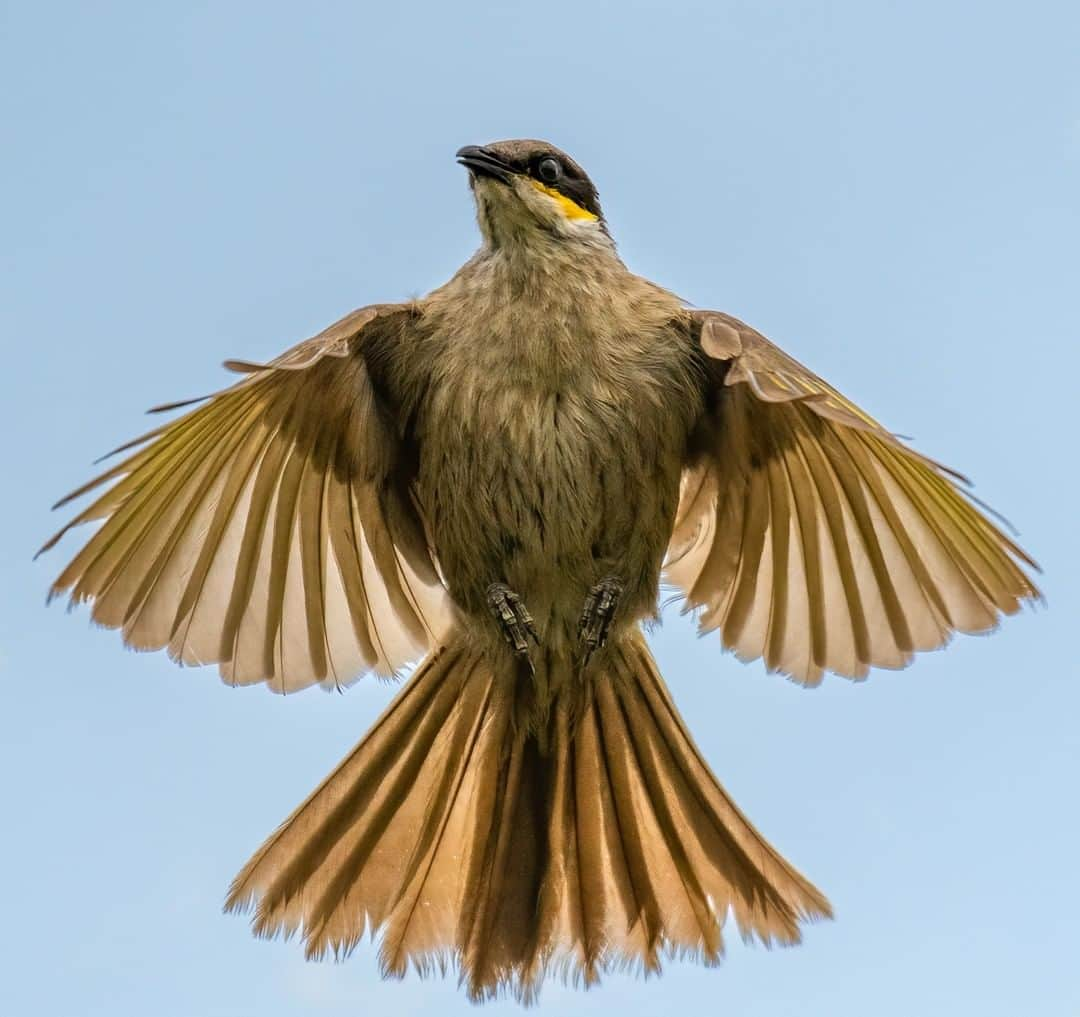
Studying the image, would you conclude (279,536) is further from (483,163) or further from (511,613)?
(483,163)

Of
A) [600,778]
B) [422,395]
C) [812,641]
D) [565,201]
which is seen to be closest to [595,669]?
[600,778]

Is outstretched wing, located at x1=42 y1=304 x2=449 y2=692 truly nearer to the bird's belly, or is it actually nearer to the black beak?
the bird's belly

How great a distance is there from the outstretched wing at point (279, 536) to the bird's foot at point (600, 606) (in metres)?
0.66

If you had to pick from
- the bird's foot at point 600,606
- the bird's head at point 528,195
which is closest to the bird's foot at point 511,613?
the bird's foot at point 600,606

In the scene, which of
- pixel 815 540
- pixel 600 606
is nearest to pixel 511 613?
pixel 600 606

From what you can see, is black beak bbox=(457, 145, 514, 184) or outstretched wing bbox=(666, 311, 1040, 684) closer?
outstretched wing bbox=(666, 311, 1040, 684)

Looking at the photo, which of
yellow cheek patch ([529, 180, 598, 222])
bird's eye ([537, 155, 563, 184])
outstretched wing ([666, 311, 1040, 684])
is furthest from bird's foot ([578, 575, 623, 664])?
bird's eye ([537, 155, 563, 184])

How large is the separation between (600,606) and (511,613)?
30cm

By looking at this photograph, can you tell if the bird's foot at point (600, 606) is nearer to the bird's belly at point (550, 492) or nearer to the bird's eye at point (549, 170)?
the bird's belly at point (550, 492)

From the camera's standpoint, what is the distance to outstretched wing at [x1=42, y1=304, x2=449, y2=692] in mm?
4941

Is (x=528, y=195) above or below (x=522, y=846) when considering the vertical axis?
above

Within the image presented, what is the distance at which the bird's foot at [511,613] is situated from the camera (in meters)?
5.27

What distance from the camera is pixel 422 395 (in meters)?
5.26

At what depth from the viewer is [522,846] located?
214 inches
